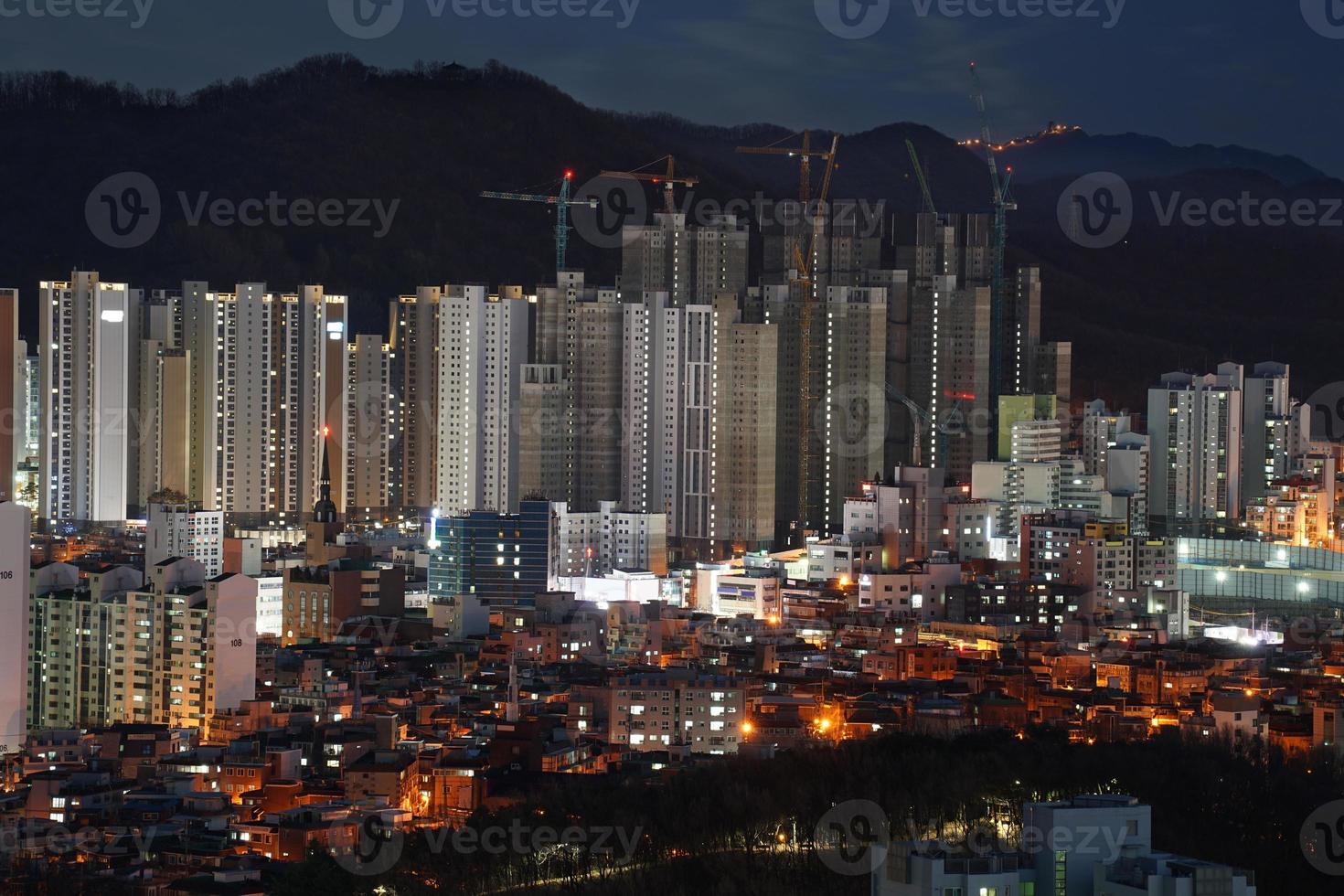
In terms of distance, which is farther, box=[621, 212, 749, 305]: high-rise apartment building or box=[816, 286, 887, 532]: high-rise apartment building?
box=[621, 212, 749, 305]: high-rise apartment building

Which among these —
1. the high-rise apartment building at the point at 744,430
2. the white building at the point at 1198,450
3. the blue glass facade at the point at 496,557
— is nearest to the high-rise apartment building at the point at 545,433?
the high-rise apartment building at the point at 744,430

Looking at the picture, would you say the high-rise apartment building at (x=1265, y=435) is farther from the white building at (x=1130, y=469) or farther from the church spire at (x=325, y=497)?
the church spire at (x=325, y=497)

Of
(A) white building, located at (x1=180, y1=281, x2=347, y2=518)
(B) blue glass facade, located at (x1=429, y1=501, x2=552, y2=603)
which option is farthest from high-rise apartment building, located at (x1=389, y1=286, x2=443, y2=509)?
(B) blue glass facade, located at (x1=429, y1=501, x2=552, y2=603)

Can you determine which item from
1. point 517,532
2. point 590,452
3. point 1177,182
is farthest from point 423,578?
point 1177,182

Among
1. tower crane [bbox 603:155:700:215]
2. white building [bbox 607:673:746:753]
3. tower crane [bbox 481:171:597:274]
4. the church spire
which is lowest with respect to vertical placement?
white building [bbox 607:673:746:753]

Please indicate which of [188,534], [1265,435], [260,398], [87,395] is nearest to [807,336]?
[1265,435]

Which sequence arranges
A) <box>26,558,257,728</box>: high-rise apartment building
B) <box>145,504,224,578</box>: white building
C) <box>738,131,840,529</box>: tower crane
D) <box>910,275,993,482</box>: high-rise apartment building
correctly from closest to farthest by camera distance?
<box>26,558,257,728</box>: high-rise apartment building, <box>145,504,224,578</box>: white building, <box>738,131,840,529</box>: tower crane, <box>910,275,993,482</box>: high-rise apartment building

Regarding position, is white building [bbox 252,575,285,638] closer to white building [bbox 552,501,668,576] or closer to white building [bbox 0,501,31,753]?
white building [bbox 552,501,668,576]
